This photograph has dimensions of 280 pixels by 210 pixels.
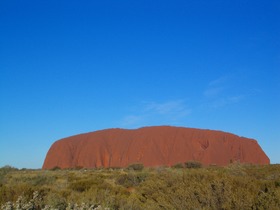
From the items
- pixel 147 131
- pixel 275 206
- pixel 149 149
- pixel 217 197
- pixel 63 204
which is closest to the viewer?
pixel 275 206

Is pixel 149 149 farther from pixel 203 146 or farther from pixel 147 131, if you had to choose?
pixel 203 146

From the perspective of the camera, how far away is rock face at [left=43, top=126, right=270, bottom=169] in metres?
76.5

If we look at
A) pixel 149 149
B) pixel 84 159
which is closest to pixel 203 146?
pixel 149 149

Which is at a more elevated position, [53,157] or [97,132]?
[97,132]

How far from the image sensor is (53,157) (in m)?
87.1

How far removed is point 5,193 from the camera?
362 inches

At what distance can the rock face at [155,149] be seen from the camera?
76.5 metres

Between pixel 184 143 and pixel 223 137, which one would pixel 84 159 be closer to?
pixel 184 143

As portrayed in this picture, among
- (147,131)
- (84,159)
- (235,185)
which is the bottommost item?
(235,185)

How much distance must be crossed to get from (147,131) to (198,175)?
76866 millimetres

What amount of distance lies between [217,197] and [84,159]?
7808 centimetres

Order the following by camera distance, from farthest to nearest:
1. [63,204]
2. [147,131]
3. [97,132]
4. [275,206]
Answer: [97,132]
[147,131]
[63,204]
[275,206]

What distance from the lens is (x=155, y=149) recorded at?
78.2 metres

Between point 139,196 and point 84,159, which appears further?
point 84,159
